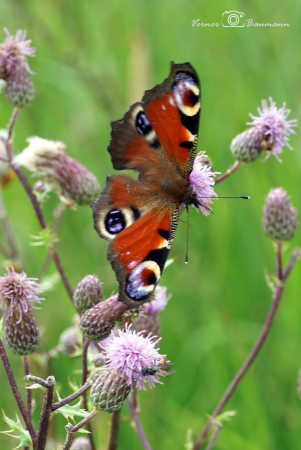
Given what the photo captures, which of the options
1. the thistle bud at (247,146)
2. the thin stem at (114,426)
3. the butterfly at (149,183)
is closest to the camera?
the butterfly at (149,183)

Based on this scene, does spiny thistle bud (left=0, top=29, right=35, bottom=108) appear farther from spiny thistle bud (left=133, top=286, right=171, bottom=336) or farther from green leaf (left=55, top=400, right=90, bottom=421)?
green leaf (left=55, top=400, right=90, bottom=421)

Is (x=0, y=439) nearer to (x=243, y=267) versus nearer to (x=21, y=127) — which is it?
(x=243, y=267)

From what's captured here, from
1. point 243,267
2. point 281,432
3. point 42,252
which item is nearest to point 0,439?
point 42,252

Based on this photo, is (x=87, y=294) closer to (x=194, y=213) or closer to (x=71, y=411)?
(x=71, y=411)

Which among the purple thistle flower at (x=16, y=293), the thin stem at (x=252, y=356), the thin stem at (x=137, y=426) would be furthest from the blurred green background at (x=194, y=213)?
the purple thistle flower at (x=16, y=293)

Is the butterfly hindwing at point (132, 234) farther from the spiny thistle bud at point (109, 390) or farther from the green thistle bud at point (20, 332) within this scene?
the green thistle bud at point (20, 332)

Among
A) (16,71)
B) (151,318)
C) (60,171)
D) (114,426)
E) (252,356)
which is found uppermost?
(16,71)

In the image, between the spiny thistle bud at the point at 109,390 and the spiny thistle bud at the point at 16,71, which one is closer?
the spiny thistle bud at the point at 109,390

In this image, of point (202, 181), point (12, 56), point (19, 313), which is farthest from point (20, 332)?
point (12, 56)
